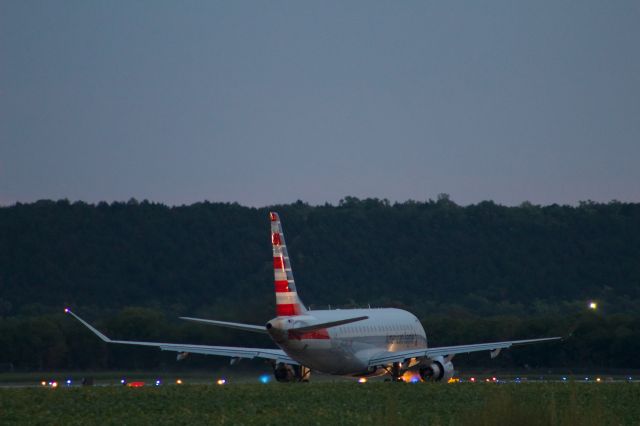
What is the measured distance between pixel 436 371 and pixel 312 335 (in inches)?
279

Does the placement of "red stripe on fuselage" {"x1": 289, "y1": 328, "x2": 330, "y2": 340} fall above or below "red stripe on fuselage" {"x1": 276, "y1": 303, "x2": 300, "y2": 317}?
below

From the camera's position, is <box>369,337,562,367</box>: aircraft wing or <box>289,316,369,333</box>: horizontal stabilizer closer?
<box>289,316,369,333</box>: horizontal stabilizer

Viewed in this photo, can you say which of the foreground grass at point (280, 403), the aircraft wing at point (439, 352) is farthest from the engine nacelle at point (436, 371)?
the foreground grass at point (280, 403)

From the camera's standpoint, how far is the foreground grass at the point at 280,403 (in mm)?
39375

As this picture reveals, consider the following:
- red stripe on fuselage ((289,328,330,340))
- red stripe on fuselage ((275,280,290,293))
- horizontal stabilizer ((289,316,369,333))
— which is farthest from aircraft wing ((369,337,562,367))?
red stripe on fuselage ((275,280,290,293))

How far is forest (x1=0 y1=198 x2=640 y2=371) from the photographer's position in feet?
256

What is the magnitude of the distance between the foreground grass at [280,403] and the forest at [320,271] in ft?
83.0

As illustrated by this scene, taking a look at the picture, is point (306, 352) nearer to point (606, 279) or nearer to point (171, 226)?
point (606, 279)

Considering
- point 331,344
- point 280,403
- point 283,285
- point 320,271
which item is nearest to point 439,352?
point 331,344

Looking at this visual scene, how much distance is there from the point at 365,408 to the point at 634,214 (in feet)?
405

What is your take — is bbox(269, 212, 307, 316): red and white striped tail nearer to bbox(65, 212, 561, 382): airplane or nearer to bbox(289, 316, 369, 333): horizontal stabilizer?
bbox(65, 212, 561, 382): airplane

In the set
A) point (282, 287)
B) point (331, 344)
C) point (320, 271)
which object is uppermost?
point (320, 271)

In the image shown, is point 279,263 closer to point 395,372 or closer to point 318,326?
point 318,326

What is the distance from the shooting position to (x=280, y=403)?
45500mm
